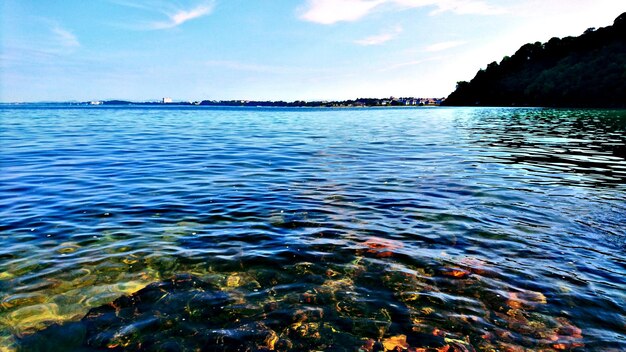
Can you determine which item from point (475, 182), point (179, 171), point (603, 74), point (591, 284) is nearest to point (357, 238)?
point (591, 284)

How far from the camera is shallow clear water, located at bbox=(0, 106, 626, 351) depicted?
545 cm

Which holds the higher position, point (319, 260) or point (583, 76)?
point (583, 76)

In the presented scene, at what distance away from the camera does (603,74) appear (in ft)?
436

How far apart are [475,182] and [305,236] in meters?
10.3

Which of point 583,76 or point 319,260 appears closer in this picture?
point 319,260

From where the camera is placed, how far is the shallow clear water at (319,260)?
17.9 ft

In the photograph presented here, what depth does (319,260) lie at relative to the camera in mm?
7945

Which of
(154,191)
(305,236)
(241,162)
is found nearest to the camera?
(305,236)

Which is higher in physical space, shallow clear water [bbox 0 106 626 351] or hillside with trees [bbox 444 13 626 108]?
hillside with trees [bbox 444 13 626 108]

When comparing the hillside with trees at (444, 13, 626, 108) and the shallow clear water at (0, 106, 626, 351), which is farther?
the hillside with trees at (444, 13, 626, 108)

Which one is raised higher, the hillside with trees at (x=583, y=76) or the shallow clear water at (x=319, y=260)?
the hillside with trees at (x=583, y=76)

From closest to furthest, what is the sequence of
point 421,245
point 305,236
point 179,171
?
point 421,245 < point 305,236 < point 179,171

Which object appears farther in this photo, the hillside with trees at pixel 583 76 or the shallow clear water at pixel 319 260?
the hillside with trees at pixel 583 76

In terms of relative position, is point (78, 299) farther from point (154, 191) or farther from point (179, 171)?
point (179, 171)
